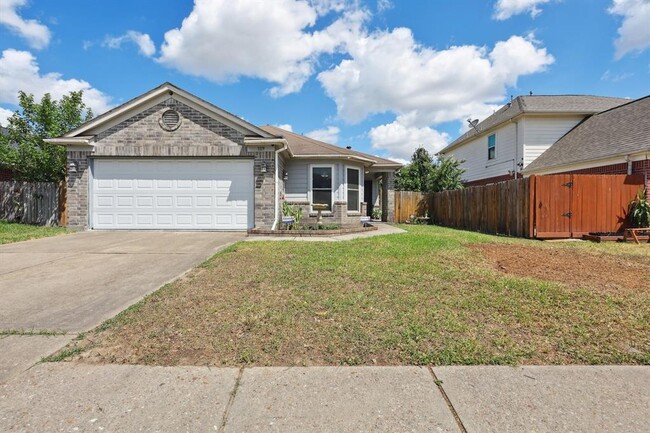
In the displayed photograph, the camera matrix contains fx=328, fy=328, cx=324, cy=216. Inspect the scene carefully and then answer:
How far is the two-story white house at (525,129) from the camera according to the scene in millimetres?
16812

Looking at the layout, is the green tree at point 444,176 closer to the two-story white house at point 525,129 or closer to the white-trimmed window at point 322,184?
the two-story white house at point 525,129

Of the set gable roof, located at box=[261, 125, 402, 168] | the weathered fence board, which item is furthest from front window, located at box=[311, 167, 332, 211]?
the weathered fence board

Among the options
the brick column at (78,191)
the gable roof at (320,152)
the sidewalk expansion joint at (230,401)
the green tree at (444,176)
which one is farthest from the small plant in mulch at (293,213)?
the green tree at (444,176)

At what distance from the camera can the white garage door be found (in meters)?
11.4

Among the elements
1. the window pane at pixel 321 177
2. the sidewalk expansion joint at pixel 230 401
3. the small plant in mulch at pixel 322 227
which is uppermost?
the window pane at pixel 321 177

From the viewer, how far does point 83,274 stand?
5449 mm

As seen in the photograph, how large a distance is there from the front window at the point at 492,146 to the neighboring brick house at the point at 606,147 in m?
3.19

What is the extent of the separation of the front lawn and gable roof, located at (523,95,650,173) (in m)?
8.17

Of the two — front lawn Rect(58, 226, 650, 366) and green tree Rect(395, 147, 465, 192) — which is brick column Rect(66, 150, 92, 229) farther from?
green tree Rect(395, 147, 465, 192)

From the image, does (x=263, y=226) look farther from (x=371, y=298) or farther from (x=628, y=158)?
(x=628, y=158)

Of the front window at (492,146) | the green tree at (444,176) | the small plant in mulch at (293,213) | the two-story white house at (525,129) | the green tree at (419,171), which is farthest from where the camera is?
the green tree at (419,171)

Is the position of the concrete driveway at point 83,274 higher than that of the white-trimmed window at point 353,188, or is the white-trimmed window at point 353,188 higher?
the white-trimmed window at point 353,188

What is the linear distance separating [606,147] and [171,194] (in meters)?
16.2

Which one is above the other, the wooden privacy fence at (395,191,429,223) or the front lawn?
the wooden privacy fence at (395,191,429,223)
